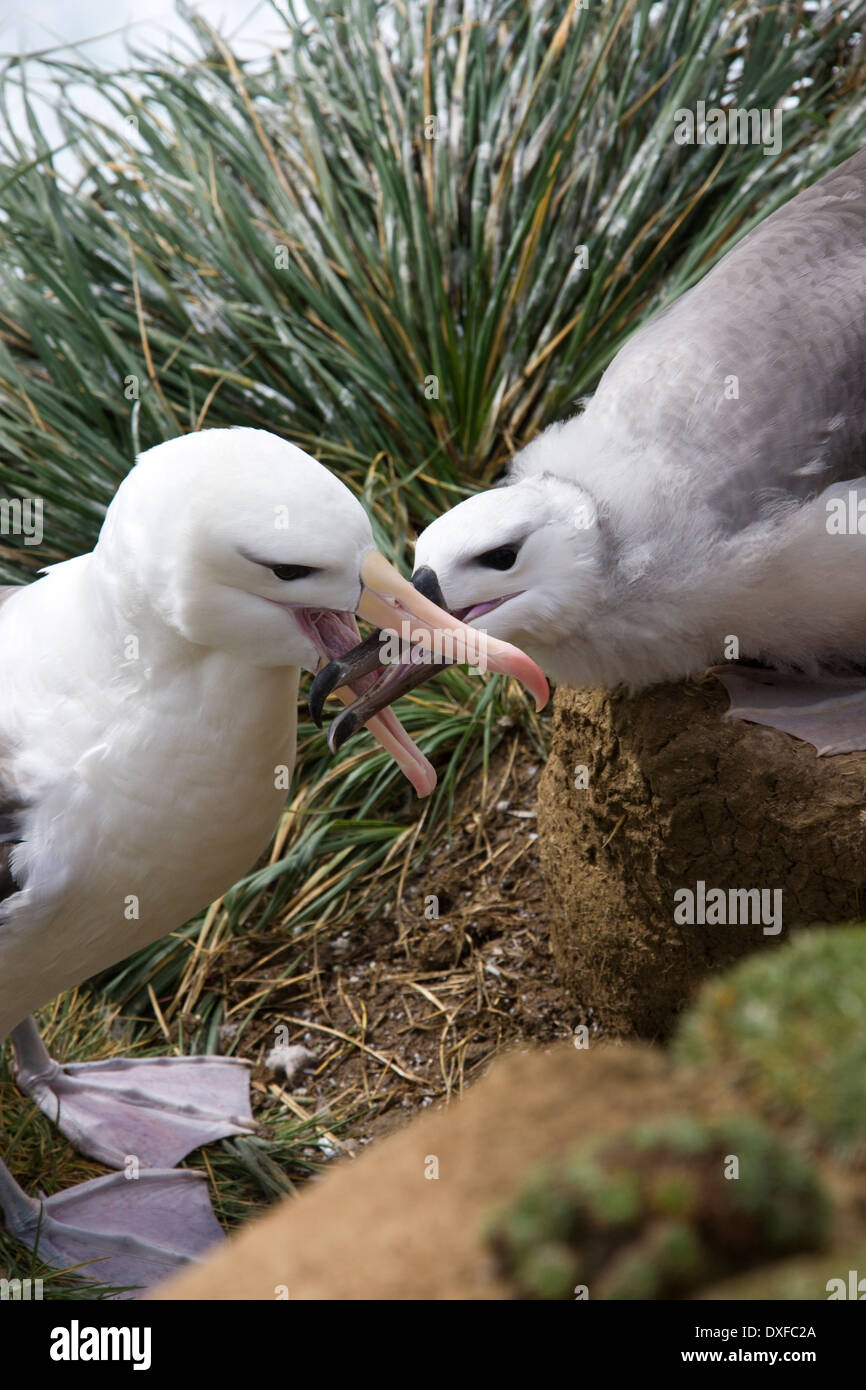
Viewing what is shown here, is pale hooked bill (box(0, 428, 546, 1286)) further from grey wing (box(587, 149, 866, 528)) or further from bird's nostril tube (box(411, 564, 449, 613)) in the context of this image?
grey wing (box(587, 149, 866, 528))

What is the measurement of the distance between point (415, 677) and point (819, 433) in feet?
3.76

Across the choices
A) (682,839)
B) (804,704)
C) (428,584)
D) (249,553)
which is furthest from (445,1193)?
(804,704)

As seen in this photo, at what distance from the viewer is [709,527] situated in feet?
9.88

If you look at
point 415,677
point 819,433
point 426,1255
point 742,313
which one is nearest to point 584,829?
point 415,677

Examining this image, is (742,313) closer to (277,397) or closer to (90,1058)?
(277,397)

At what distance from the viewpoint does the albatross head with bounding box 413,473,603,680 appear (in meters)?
2.91

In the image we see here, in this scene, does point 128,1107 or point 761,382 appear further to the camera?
point 128,1107

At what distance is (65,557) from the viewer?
495 cm

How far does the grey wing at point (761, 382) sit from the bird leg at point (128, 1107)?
213cm

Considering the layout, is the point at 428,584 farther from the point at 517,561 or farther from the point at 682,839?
the point at 682,839

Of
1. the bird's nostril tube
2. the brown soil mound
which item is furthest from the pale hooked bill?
the brown soil mound

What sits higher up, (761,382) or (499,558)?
(761,382)

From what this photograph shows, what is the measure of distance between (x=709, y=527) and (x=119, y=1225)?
7.36 feet

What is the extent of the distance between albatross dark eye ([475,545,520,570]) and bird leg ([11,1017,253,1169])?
1770 millimetres
